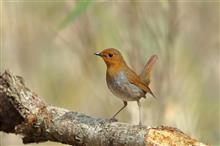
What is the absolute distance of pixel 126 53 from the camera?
5250mm

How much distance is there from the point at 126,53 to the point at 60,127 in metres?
2.13

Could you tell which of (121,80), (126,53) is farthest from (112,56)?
(126,53)

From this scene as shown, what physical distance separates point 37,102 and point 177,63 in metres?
2.29

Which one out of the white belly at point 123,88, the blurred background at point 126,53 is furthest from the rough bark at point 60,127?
the blurred background at point 126,53

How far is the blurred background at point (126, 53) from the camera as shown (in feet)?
16.9

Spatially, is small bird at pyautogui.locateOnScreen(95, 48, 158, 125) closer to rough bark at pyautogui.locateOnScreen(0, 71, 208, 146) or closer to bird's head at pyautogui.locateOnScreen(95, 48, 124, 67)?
bird's head at pyautogui.locateOnScreen(95, 48, 124, 67)

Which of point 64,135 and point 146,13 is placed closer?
point 64,135

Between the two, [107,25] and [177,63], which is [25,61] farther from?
[177,63]

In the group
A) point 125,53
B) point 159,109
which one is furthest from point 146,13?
point 159,109

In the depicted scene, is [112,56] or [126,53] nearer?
[112,56]

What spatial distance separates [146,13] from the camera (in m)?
5.14

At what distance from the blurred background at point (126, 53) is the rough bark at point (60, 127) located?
1.59 meters

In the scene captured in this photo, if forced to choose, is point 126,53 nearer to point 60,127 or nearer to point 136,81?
point 136,81

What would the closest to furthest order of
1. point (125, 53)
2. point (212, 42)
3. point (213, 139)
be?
point (213, 139), point (125, 53), point (212, 42)
